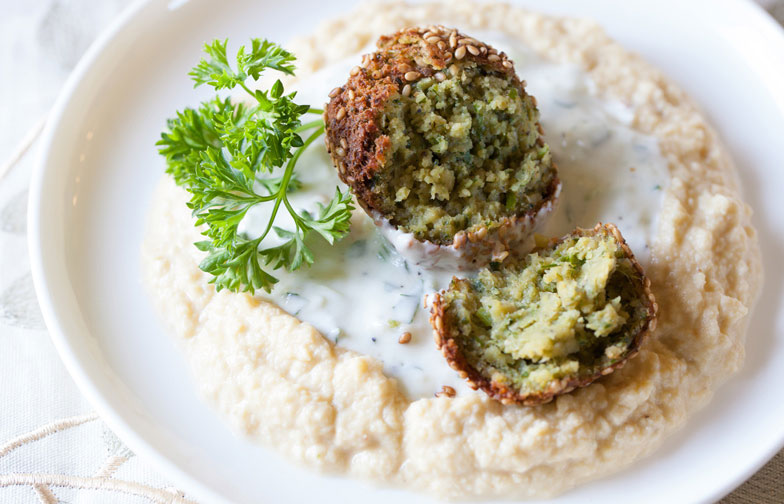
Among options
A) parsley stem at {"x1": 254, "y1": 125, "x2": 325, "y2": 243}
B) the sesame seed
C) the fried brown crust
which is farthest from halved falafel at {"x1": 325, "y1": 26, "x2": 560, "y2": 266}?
the sesame seed

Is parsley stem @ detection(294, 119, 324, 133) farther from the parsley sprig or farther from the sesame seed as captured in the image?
the sesame seed

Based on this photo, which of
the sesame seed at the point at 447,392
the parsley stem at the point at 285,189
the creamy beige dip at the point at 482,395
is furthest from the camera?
the parsley stem at the point at 285,189

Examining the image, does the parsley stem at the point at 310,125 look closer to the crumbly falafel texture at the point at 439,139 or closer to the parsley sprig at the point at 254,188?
the parsley sprig at the point at 254,188

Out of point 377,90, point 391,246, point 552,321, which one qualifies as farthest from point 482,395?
point 377,90

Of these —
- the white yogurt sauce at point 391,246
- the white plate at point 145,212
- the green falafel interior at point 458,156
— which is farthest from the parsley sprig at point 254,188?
the white plate at point 145,212

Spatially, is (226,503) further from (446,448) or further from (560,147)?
(560,147)

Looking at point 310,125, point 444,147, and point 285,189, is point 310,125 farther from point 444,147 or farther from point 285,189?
point 444,147
